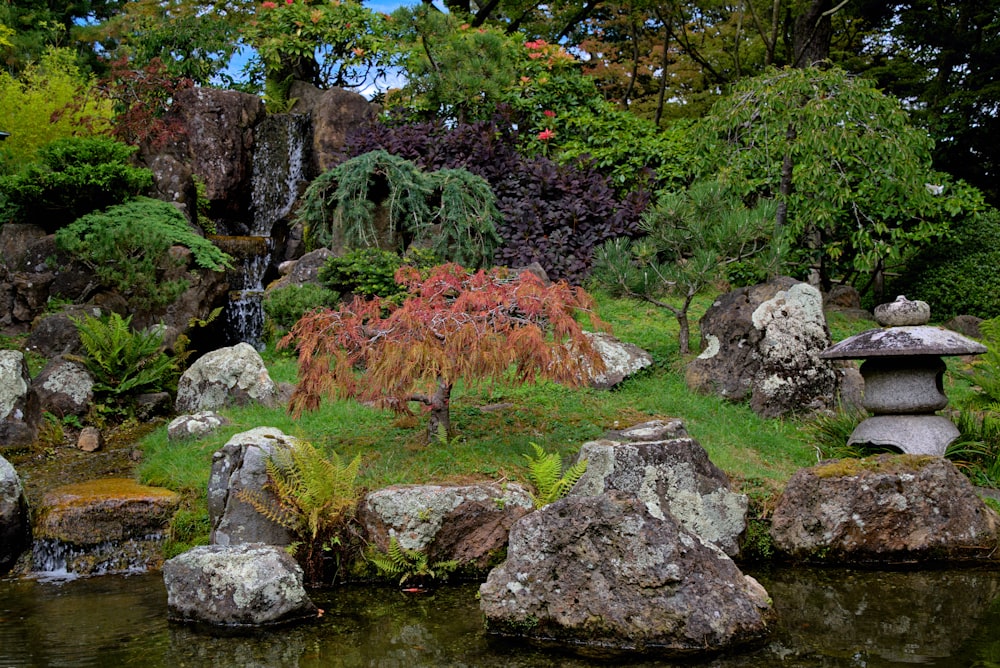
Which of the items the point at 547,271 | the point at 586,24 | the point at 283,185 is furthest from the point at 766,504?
the point at 586,24

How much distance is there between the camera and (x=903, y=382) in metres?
7.08

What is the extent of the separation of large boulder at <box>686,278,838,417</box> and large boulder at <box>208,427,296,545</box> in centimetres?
468

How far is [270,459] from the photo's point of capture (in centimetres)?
598

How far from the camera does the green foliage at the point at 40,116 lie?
1322cm

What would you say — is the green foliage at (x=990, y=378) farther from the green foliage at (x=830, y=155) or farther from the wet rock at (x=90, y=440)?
the wet rock at (x=90, y=440)

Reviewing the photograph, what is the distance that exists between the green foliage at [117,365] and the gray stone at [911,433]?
738 centimetres

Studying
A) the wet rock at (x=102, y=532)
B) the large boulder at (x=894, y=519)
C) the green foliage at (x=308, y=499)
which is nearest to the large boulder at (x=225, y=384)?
the wet rock at (x=102, y=532)

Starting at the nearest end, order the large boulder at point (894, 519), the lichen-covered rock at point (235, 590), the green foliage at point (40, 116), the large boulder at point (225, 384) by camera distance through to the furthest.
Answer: the lichen-covered rock at point (235, 590)
the large boulder at point (894, 519)
the large boulder at point (225, 384)
the green foliage at point (40, 116)

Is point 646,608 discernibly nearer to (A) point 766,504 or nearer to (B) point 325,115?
(A) point 766,504

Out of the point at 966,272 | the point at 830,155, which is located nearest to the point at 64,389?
the point at 830,155

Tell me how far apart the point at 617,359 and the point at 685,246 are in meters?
1.73

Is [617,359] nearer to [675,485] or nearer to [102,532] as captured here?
[675,485]

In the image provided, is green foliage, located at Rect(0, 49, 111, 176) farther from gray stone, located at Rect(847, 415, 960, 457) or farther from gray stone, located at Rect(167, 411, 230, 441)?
gray stone, located at Rect(847, 415, 960, 457)

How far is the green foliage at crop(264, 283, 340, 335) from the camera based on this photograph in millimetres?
11250
